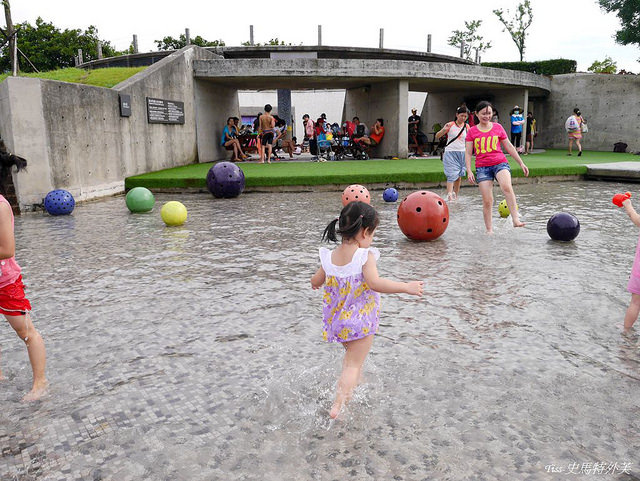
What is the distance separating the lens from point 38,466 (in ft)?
8.41

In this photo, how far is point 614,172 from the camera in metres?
16.5

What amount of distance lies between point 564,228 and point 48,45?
53573mm

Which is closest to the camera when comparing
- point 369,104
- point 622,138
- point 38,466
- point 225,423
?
point 38,466

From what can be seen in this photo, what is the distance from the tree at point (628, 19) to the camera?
37.5m

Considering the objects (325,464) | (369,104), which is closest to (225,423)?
(325,464)

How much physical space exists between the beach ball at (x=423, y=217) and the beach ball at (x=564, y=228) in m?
1.50

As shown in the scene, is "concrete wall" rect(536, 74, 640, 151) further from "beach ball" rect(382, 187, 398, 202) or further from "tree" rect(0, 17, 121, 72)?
"tree" rect(0, 17, 121, 72)

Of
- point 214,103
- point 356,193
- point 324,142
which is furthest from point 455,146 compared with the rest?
point 214,103

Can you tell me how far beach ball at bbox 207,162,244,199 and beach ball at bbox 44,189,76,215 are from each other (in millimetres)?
3287

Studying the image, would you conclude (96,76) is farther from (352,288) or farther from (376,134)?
(352,288)

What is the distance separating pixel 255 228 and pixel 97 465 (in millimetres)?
6461

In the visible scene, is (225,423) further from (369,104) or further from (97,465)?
(369,104)

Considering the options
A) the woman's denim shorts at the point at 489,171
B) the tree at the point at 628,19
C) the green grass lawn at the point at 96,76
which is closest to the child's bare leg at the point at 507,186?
the woman's denim shorts at the point at 489,171

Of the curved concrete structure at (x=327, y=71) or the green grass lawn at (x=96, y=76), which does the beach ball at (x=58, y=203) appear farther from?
the curved concrete structure at (x=327, y=71)
